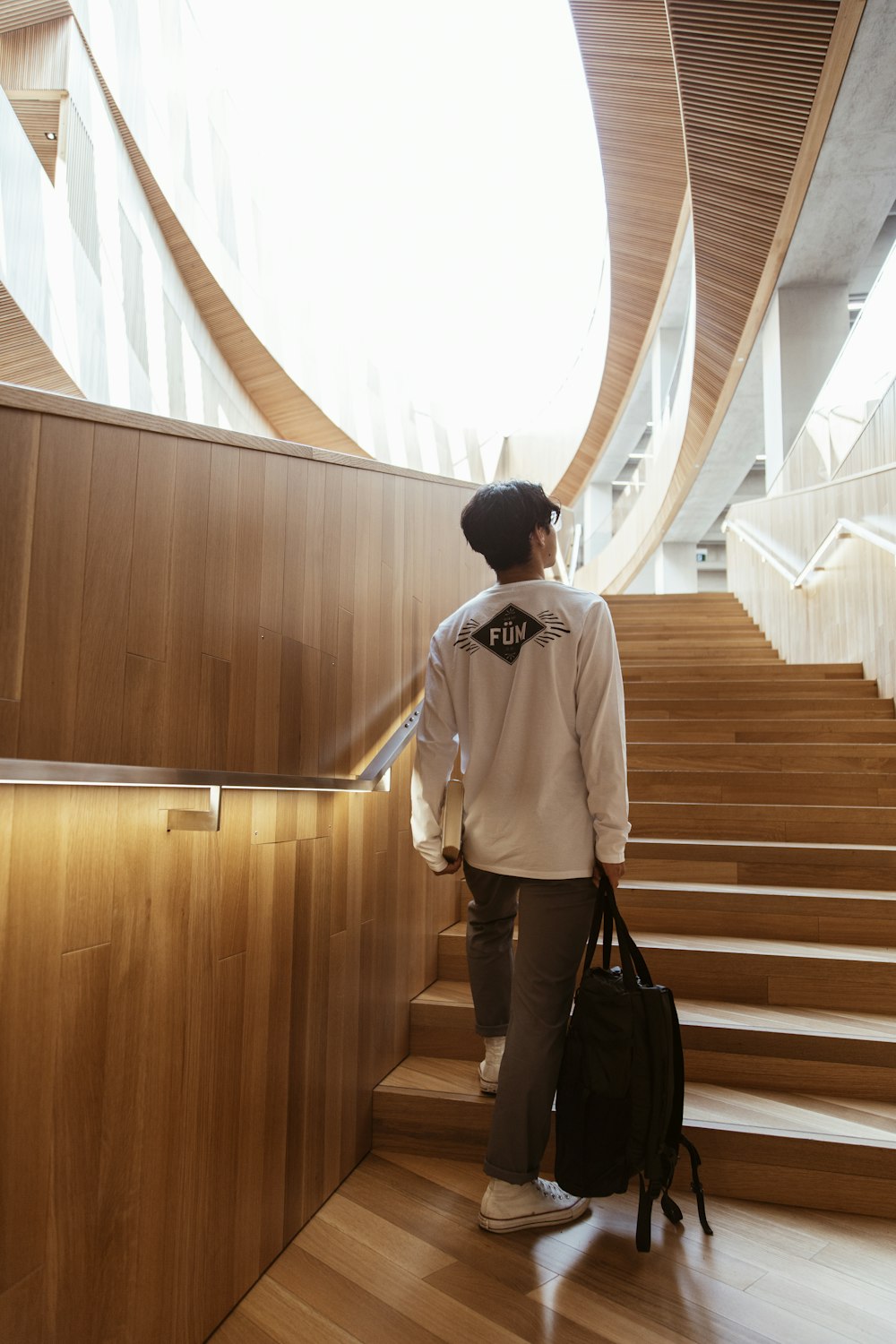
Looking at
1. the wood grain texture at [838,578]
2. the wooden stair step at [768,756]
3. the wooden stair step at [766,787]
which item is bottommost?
the wooden stair step at [766,787]

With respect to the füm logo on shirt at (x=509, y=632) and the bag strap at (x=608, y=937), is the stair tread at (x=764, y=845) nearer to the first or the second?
the bag strap at (x=608, y=937)

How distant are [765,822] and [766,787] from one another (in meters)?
0.30

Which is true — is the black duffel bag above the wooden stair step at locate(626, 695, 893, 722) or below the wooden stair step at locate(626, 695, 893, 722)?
below

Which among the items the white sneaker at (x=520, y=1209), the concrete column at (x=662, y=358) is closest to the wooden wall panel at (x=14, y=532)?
the white sneaker at (x=520, y=1209)

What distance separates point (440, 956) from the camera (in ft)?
9.38

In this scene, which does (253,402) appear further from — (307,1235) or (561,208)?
(307,1235)

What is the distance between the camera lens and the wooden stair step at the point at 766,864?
2.94m

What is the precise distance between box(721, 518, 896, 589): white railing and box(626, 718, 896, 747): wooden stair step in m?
0.81

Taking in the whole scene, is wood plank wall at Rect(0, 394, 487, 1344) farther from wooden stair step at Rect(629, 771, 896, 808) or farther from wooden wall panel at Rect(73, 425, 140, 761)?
wooden stair step at Rect(629, 771, 896, 808)

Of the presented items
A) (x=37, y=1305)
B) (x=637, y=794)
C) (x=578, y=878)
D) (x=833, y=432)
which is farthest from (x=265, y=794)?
(x=833, y=432)

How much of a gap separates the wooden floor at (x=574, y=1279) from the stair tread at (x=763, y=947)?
71 centimetres

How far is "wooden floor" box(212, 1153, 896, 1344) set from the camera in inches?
61.2

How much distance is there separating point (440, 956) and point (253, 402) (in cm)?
980

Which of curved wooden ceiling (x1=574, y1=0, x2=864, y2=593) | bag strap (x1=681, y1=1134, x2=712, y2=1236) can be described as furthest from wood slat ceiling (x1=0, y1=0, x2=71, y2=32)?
bag strap (x1=681, y1=1134, x2=712, y2=1236)
